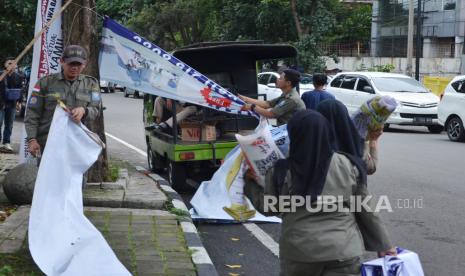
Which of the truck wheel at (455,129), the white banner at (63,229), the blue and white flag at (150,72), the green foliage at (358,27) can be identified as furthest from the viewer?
the green foliage at (358,27)

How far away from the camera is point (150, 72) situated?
30.8 ft

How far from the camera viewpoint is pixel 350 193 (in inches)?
150

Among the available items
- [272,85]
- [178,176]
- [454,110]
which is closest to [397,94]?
[454,110]

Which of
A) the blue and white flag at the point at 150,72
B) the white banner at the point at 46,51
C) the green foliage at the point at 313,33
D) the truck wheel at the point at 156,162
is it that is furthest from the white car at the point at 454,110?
the green foliage at the point at 313,33

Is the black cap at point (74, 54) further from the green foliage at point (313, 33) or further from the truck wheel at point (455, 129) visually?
the green foliage at point (313, 33)

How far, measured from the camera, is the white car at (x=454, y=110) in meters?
18.0

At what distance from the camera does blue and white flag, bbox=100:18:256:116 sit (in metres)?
9.19

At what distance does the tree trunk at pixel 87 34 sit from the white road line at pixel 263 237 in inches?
87.7

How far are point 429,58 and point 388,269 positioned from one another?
44.2 meters

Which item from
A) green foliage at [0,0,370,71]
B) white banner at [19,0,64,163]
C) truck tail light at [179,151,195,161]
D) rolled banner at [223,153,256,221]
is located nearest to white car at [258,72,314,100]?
green foliage at [0,0,370,71]

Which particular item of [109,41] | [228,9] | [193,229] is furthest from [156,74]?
[228,9]

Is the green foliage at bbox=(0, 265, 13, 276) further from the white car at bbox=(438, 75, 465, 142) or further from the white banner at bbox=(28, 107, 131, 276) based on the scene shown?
the white car at bbox=(438, 75, 465, 142)

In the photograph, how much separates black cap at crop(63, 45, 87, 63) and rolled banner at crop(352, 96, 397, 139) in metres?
2.75

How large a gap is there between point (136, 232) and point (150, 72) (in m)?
2.76
